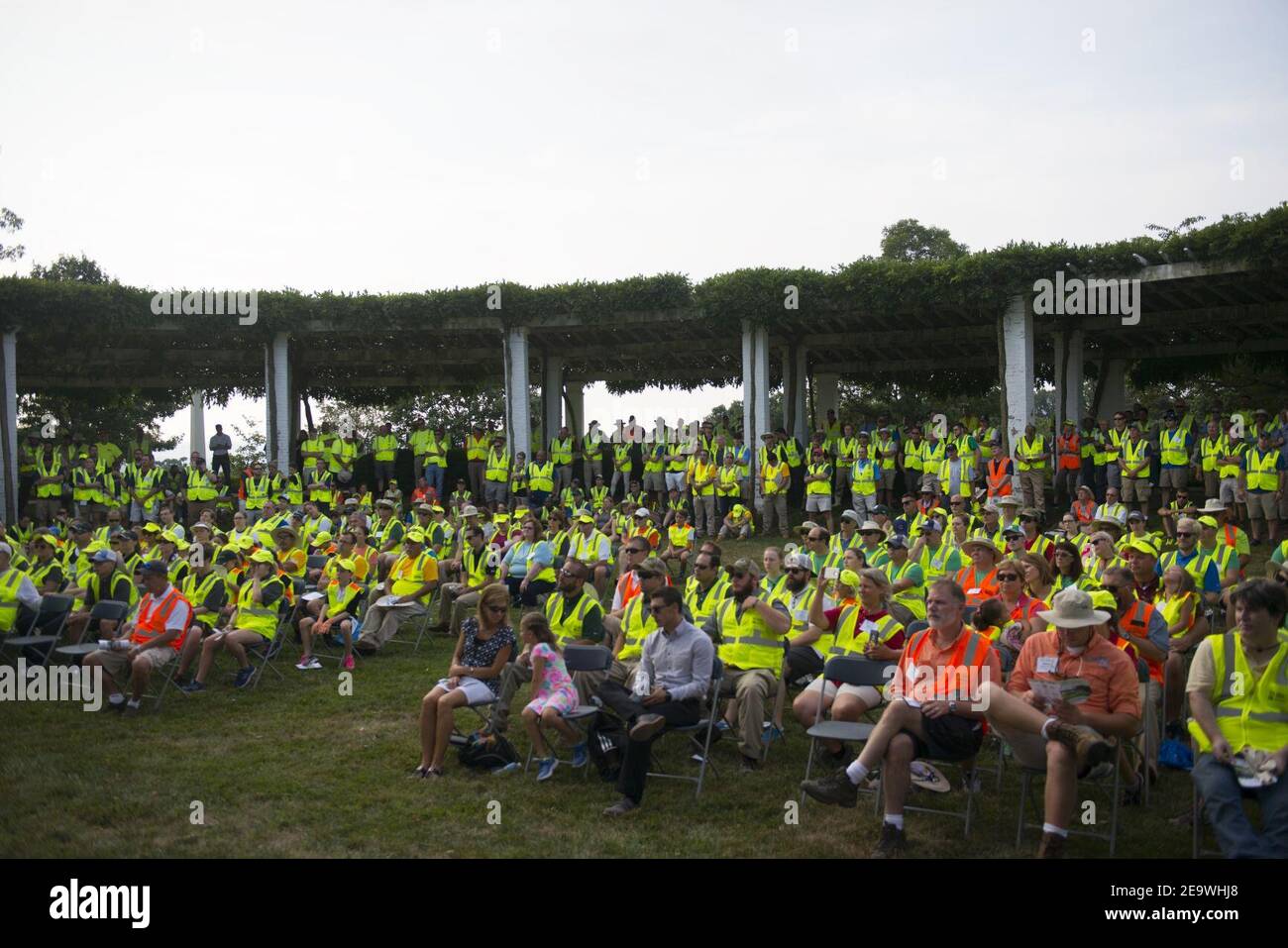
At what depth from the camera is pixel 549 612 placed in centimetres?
898

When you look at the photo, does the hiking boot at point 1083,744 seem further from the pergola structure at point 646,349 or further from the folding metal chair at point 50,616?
the pergola structure at point 646,349

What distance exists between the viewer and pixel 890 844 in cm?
579

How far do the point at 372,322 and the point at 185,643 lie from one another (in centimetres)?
1412

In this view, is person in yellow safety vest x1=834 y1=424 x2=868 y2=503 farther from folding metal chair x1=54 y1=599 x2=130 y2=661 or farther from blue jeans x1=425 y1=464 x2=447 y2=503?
folding metal chair x1=54 y1=599 x2=130 y2=661

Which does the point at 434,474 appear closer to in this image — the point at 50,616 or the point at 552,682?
the point at 50,616

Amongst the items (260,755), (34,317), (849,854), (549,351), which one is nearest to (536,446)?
(549,351)

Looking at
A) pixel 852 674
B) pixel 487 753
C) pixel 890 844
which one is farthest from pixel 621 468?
pixel 890 844

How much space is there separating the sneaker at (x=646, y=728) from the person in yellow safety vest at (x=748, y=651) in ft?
2.32

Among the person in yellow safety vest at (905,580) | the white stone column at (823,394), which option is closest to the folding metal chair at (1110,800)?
the person in yellow safety vest at (905,580)

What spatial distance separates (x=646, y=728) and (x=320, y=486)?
15748 mm

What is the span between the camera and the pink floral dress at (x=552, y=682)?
24.6 feet
